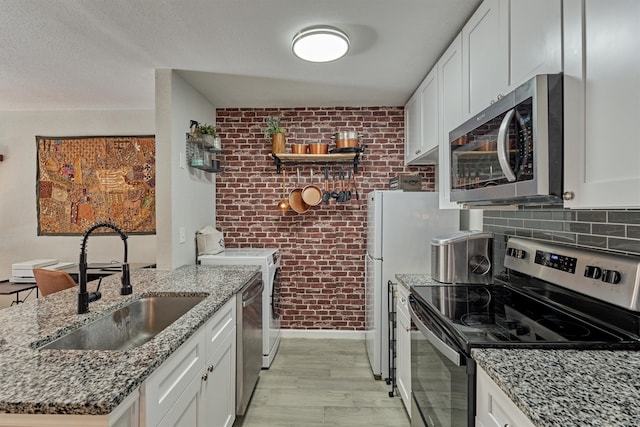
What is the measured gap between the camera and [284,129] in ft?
10.9

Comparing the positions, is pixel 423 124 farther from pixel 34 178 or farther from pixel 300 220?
pixel 34 178

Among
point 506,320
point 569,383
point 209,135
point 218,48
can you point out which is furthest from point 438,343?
point 209,135

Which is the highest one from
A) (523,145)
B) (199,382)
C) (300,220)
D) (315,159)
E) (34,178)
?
(315,159)

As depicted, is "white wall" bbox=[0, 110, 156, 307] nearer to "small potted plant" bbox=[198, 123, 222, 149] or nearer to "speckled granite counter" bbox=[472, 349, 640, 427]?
"small potted plant" bbox=[198, 123, 222, 149]

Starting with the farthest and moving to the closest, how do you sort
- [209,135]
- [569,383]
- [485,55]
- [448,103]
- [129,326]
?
[209,135]
[448,103]
[129,326]
[485,55]
[569,383]

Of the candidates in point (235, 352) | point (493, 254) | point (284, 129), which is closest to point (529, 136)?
point (493, 254)

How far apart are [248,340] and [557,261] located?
1.85m

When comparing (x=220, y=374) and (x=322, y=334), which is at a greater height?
(x=220, y=374)

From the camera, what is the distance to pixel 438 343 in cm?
131

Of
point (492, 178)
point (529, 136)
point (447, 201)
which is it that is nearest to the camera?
point (529, 136)

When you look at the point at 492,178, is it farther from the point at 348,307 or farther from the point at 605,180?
the point at 348,307

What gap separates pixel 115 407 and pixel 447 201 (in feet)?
6.50

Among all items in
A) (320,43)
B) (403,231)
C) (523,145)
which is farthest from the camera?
(403,231)

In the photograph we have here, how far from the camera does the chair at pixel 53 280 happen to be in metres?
2.40
